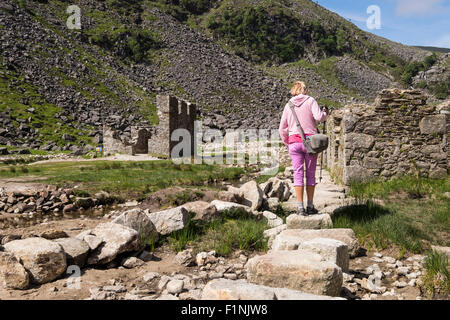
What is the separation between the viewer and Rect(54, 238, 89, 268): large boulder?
4.75m

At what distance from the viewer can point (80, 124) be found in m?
38.6

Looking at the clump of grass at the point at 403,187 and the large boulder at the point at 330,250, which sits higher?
the clump of grass at the point at 403,187

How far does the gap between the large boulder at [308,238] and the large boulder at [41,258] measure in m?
2.86

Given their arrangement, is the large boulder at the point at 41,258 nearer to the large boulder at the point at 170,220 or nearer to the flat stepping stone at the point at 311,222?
the large boulder at the point at 170,220

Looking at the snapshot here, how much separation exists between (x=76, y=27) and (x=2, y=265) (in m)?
73.3

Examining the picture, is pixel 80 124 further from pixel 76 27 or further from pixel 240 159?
pixel 76 27

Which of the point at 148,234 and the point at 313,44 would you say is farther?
the point at 313,44

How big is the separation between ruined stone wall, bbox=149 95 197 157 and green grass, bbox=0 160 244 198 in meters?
5.24

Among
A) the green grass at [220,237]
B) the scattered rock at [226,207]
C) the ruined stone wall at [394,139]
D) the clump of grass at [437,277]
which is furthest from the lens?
the ruined stone wall at [394,139]

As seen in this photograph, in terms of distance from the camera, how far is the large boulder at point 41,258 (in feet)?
14.1

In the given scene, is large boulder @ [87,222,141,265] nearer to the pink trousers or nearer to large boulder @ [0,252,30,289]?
large boulder @ [0,252,30,289]

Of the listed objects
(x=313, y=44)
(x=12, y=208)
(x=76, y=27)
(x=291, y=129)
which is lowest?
(x=12, y=208)

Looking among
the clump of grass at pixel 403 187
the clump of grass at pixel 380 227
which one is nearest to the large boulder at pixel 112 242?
the clump of grass at pixel 380 227
